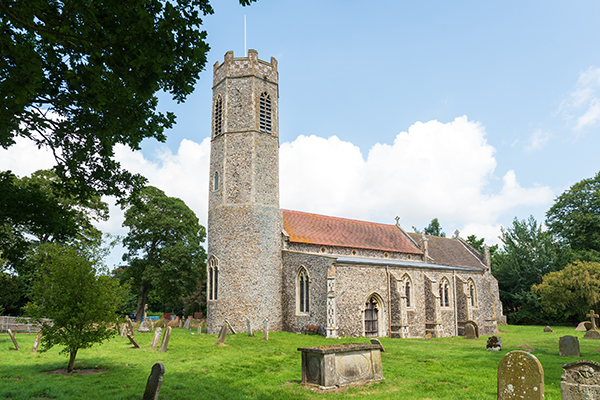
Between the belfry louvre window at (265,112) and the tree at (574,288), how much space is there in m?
25.7

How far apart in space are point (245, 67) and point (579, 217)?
36.4m

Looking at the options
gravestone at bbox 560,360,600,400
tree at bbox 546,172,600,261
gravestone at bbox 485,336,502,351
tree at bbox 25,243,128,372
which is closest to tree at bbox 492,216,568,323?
tree at bbox 546,172,600,261

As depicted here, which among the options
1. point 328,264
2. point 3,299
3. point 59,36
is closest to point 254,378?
point 59,36

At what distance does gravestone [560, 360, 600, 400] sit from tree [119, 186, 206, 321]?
89.8 feet

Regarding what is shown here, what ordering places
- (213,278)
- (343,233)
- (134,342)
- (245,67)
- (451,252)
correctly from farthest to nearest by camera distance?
(451,252)
(343,233)
(245,67)
(213,278)
(134,342)

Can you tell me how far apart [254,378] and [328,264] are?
1130 cm

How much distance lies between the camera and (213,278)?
23562 millimetres

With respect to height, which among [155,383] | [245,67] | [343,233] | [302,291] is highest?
[245,67]

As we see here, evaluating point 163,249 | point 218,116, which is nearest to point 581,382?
point 218,116

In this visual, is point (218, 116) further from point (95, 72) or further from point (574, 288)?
point (574, 288)

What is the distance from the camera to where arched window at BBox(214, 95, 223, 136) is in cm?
2505

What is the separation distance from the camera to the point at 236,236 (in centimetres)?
2311

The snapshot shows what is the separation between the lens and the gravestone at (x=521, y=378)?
6.26 meters

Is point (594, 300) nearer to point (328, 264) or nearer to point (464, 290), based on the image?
point (464, 290)
